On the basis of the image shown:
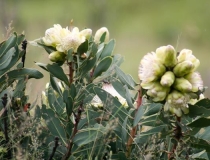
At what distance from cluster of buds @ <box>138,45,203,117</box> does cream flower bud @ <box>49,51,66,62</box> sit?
26 centimetres

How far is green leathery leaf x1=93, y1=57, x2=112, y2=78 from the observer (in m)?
1.96

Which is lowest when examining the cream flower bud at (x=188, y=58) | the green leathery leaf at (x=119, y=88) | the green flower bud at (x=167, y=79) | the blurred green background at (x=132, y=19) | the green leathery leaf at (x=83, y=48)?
the blurred green background at (x=132, y=19)

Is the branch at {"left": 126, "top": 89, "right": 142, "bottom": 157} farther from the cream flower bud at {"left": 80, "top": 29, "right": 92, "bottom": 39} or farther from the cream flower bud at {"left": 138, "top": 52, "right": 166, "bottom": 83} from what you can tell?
the cream flower bud at {"left": 80, "top": 29, "right": 92, "bottom": 39}

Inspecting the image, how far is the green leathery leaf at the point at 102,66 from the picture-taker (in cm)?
196

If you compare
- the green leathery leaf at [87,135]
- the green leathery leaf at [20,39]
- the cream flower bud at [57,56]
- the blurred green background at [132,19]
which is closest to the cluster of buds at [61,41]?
the cream flower bud at [57,56]

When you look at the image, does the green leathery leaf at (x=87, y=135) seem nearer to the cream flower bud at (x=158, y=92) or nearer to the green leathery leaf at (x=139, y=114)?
the green leathery leaf at (x=139, y=114)

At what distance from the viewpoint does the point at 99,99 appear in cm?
204

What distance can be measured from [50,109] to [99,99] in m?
0.18

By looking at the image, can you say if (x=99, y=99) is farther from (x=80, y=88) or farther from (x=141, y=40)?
(x=141, y=40)

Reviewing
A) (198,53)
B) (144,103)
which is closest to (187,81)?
(144,103)

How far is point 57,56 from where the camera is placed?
1900mm

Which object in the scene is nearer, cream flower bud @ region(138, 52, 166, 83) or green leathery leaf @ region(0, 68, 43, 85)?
cream flower bud @ region(138, 52, 166, 83)

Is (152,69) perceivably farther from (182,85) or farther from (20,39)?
(20,39)

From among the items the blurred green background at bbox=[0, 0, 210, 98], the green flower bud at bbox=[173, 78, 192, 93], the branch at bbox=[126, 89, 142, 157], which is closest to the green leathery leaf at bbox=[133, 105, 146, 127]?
the branch at bbox=[126, 89, 142, 157]
